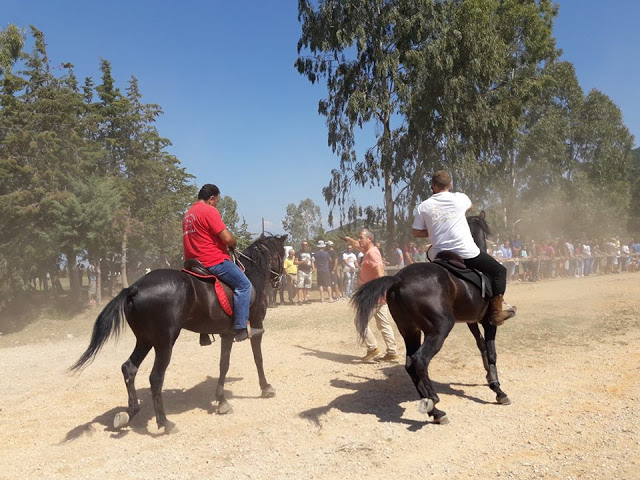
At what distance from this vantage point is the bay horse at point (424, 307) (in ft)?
17.1

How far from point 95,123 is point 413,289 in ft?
80.0

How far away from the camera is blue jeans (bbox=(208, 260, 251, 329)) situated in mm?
6086

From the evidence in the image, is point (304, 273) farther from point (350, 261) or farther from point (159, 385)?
point (159, 385)

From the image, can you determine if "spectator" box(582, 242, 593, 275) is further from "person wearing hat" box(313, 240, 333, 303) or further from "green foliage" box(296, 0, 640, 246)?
"person wearing hat" box(313, 240, 333, 303)

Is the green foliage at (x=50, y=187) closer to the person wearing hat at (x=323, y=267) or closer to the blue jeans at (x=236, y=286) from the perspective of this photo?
the person wearing hat at (x=323, y=267)

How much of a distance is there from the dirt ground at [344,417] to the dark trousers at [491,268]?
1432 millimetres

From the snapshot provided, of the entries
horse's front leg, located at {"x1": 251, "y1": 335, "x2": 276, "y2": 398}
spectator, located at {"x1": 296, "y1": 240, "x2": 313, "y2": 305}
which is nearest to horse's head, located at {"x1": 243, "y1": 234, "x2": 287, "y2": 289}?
horse's front leg, located at {"x1": 251, "y1": 335, "x2": 276, "y2": 398}

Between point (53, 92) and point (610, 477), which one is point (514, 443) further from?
point (53, 92)

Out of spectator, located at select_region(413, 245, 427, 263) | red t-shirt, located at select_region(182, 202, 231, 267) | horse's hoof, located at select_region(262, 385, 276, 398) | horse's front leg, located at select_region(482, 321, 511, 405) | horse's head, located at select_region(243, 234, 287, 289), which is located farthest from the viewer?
spectator, located at select_region(413, 245, 427, 263)

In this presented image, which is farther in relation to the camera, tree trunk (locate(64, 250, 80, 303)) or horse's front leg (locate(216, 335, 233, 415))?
tree trunk (locate(64, 250, 80, 303))

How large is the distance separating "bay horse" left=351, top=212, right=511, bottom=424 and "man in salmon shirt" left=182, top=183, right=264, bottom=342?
153 cm

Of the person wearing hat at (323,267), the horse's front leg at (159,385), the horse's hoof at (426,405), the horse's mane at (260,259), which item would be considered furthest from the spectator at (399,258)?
the horse's front leg at (159,385)

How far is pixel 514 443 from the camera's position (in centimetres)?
462

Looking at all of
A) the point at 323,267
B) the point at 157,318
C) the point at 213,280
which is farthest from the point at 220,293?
the point at 323,267
